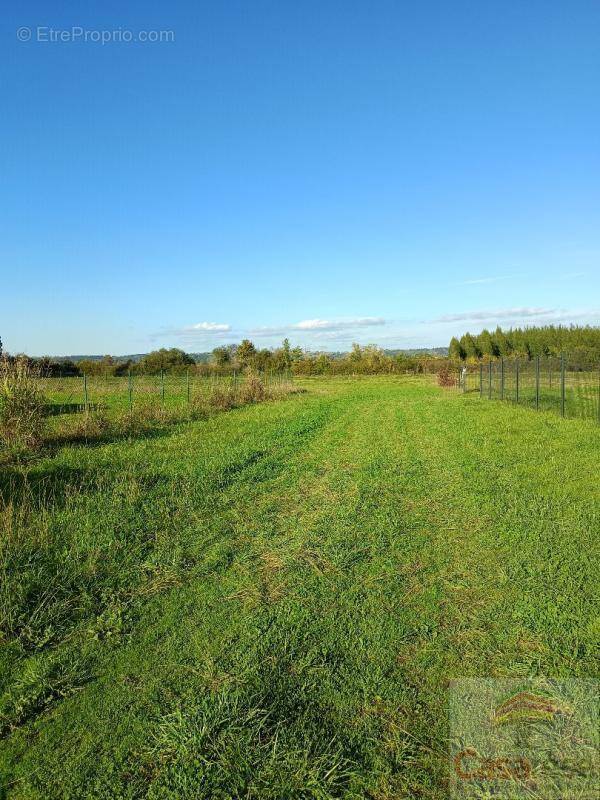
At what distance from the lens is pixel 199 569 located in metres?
4.75

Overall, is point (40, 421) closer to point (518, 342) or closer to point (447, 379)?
point (447, 379)

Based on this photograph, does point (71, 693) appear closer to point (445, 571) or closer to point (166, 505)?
point (445, 571)

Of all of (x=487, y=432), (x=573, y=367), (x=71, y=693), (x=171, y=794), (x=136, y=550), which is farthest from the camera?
(x=573, y=367)

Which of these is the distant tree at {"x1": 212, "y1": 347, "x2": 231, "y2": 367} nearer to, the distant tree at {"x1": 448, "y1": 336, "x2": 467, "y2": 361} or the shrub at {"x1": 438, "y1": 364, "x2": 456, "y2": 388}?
the shrub at {"x1": 438, "y1": 364, "x2": 456, "y2": 388}

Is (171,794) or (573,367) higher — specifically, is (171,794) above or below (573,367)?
below

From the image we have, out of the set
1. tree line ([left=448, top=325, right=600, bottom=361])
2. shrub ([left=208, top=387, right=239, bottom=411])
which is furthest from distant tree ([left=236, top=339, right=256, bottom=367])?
shrub ([left=208, top=387, right=239, bottom=411])

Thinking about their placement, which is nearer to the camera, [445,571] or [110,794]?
[110,794]

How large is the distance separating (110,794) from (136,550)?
9.55 feet

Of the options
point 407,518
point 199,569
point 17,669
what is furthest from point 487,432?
point 17,669

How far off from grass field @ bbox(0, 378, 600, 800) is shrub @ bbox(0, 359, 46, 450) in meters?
2.36

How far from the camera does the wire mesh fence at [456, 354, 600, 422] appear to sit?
13.8m

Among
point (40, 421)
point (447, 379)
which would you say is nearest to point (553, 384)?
point (40, 421)

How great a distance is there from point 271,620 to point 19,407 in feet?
27.4

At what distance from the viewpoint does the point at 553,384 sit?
58.7 ft
